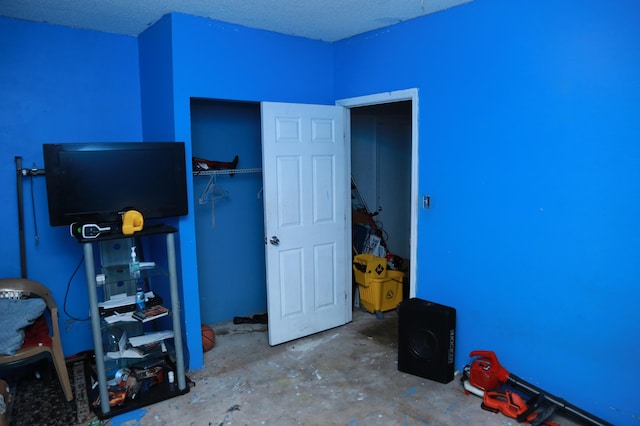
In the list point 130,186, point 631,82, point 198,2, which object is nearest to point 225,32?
point 198,2

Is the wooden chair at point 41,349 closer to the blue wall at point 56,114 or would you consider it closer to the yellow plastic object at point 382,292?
the blue wall at point 56,114

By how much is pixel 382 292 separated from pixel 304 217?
119 centimetres

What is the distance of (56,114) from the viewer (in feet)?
10.4

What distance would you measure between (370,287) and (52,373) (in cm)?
271

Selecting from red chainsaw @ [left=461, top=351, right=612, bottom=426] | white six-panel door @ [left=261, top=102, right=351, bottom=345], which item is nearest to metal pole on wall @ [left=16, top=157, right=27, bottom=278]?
white six-panel door @ [left=261, top=102, right=351, bottom=345]

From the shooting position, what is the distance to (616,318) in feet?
7.50

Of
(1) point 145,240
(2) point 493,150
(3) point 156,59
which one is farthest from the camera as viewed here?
(1) point 145,240

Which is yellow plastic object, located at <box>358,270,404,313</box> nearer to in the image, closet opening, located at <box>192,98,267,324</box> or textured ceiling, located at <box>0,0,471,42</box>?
closet opening, located at <box>192,98,267,324</box>

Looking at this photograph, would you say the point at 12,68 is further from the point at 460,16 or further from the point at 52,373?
the point at 460,16

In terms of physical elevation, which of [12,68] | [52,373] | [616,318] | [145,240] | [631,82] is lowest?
[52,373]

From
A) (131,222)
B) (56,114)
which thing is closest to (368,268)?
(131,222)

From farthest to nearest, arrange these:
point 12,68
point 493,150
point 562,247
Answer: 1. point 12,68
2. point 493,150
3. point 562,247

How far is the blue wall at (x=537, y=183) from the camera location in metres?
2.23

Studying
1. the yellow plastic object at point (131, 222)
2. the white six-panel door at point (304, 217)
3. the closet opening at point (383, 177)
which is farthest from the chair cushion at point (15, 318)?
the closet opening at point (383, 177)
